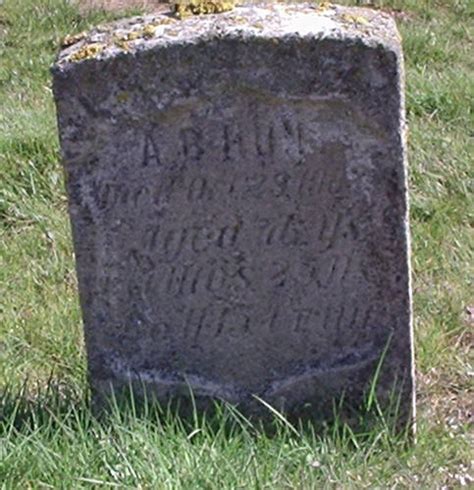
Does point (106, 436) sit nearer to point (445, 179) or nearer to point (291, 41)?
point (291, 41)

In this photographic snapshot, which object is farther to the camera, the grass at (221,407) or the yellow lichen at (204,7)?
the yellow lichen at (204,7)

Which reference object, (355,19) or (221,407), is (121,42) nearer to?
(355,19)

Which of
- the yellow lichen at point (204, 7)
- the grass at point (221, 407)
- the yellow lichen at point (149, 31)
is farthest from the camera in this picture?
the yellow lichen at point (204, 7)

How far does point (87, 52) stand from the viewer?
3.72 metres

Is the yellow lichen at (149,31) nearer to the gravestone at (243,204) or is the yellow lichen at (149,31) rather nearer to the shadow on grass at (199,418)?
the gravestone at (243,204)

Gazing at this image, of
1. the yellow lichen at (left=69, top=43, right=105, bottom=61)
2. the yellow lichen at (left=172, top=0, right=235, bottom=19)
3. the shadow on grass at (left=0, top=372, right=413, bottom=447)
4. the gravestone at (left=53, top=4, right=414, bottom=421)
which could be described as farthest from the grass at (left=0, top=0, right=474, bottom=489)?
the yellow lichen at (left=172, top=0, right=235, bottom=19)

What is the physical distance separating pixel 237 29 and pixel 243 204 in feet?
1.58

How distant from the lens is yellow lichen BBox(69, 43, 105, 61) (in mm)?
3703

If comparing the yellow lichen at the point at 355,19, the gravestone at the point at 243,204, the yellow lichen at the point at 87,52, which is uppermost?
the yellow lichen at the point at 355,19

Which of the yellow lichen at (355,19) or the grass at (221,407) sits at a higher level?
the yellow lichen at (355,19)

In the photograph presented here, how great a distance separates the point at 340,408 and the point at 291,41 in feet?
3.46

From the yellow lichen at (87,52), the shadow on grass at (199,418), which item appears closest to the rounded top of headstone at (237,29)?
the yellow lichen at (87,52)

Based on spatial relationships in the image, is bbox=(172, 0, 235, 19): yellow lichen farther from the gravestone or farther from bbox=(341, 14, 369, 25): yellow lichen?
bbox=(341, 14, 369, 25): yellow lichen

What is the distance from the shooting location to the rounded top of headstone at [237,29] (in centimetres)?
365
